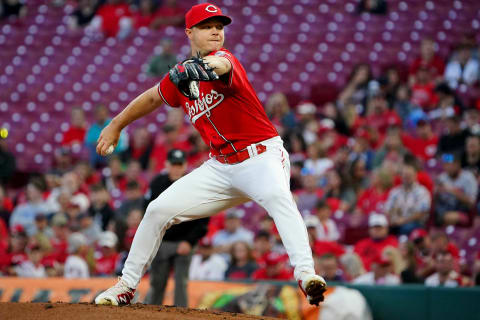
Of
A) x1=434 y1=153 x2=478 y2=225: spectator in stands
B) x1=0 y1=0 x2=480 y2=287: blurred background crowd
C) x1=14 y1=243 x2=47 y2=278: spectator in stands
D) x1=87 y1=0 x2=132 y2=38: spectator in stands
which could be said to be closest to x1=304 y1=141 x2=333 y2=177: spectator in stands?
x1=0 y1=0 x2=480 y2=287: blurred background crowd

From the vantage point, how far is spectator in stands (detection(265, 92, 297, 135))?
10.0 metres

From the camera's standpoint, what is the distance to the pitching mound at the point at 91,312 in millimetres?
3797

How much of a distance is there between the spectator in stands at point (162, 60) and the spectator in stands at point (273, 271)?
5.54 metres

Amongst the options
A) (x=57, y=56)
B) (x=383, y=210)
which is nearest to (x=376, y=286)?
(x=383, y=210)

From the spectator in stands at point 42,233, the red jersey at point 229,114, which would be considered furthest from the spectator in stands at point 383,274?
the spectator in stands at point 42,233

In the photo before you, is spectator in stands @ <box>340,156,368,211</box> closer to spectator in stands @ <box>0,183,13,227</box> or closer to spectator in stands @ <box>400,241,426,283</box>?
spectator in stands @ <box>400,241,426,283</box>

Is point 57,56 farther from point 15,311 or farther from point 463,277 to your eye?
point 15,311

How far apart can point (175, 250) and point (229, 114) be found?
7.62 ft

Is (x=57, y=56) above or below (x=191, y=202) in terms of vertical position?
below

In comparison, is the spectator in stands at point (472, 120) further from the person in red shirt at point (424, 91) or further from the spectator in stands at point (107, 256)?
the spectator in stands at point (107, 256)

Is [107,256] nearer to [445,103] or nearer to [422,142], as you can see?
[422,142]

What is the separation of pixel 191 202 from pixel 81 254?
14.2 ft

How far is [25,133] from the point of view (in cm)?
1218

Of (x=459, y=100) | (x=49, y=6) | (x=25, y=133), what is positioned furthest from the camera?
(x=49, y=6)
